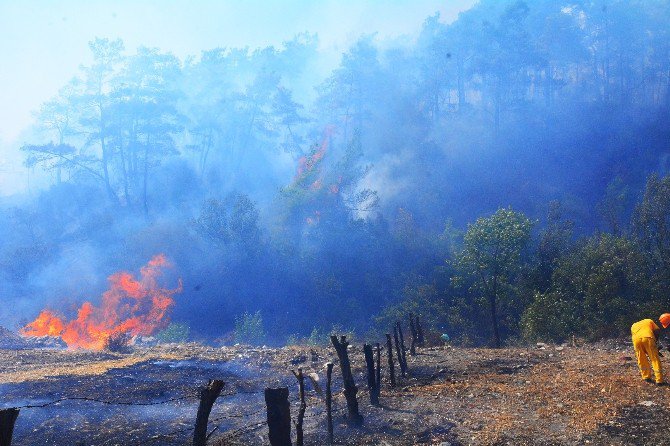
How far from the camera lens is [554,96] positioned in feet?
196

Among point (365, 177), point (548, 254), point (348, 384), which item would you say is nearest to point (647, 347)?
point (348, 384)

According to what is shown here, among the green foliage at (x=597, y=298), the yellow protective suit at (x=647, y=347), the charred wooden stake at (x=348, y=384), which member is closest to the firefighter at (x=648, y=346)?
the yellow protective suit at (x=647, y=347)

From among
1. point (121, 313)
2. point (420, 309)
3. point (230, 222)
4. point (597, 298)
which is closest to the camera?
point (597, 298)

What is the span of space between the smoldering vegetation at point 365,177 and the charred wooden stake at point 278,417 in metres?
18.4

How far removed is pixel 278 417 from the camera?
6.36m

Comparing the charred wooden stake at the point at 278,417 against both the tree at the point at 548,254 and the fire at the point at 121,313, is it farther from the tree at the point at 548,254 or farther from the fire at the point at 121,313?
the fire at the point at 121,313

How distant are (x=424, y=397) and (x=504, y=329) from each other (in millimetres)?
17577

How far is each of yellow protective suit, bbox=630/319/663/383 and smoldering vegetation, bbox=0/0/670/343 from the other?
11.6 metres

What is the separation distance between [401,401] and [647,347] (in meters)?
5.62

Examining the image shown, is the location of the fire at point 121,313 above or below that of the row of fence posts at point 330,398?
above

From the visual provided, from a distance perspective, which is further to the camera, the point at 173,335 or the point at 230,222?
the point at 230,222

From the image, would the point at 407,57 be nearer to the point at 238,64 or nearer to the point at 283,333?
the point at 238,64

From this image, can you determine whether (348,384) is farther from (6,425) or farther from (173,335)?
(173,335)

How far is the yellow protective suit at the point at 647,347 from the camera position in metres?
11.1
